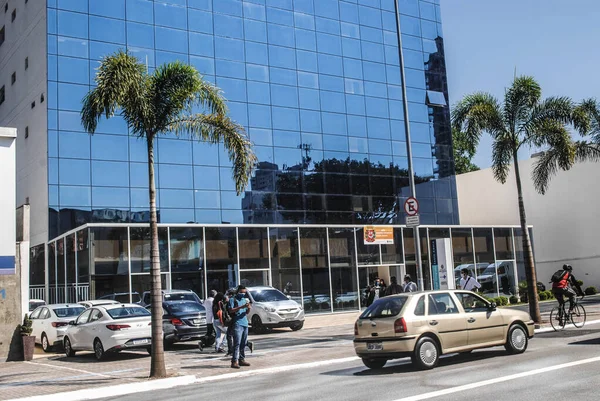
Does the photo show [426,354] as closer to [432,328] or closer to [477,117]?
[432,328]

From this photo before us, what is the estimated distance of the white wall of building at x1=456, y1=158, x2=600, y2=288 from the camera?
45.6 meters

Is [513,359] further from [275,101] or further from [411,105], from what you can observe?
[411,105]

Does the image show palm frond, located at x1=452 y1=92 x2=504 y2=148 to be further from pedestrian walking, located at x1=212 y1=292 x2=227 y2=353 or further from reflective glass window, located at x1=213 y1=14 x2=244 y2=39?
reflective glass window, located at x1=213 y1=14 x2=244 y2=39

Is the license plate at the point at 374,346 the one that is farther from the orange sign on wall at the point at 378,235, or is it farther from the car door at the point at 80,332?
the orange sign on wall at the point at 378,235

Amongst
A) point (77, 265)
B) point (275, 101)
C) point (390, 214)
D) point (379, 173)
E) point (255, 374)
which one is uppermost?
point (275, 101)

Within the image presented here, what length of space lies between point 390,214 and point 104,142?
18323 mm

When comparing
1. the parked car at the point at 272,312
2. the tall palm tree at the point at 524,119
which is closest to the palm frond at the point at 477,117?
the tall palm tree at the point at 524,119

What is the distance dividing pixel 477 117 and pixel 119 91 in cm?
1352

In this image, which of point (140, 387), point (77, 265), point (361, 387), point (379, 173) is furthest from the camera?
point (379, 173)

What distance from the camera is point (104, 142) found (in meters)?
35.2

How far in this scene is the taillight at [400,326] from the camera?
12.8 m

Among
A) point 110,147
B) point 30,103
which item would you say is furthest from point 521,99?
point 30,103

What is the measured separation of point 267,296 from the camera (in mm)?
26328

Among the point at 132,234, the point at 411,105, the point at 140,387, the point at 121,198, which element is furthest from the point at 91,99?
the point at 411,105
